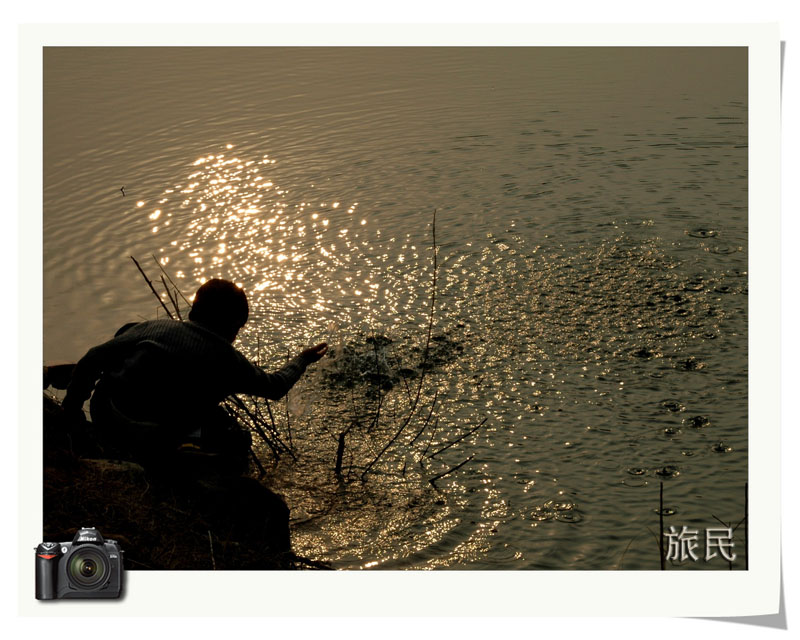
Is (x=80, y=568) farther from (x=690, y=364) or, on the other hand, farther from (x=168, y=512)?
(x=690, y=364)

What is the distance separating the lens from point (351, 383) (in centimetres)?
533

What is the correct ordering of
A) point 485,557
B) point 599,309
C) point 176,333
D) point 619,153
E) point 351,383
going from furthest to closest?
1. point 619,153
2. point 599,309
3. point 351,383
4. point 485,557
5. point 176,333

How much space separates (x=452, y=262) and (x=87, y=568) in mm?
3138

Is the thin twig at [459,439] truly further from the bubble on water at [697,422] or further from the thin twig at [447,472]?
the bubble on water at [697,422]

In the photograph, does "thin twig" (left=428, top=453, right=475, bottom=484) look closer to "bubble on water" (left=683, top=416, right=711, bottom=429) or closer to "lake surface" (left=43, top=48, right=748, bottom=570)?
"lake surface" (left=43, top=48, right=748, bottom=570)

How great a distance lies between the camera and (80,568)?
11.8 feet

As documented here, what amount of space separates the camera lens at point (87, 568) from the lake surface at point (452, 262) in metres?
0.88

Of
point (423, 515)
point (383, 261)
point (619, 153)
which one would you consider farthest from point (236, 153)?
point (423, 515)

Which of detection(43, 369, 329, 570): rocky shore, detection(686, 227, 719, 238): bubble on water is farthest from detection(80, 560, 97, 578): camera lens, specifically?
detection(686, 227, 719, 238): bubble on water
